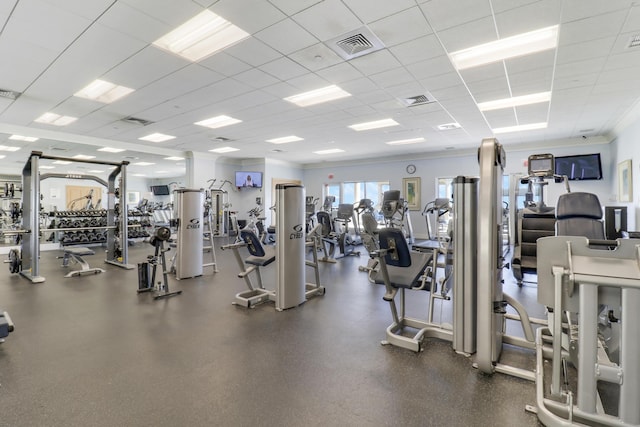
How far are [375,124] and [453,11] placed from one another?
406 centimetres

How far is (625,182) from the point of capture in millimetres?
6176

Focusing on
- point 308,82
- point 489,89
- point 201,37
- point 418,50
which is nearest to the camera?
point 201,37

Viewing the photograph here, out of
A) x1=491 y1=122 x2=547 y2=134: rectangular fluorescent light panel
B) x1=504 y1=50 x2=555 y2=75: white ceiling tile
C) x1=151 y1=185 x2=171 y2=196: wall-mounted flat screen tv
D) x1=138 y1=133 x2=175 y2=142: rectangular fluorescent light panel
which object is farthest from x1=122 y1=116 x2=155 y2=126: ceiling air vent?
x1=151 y1=185 x2=171 y2=196: wall-mounted flat screen tv

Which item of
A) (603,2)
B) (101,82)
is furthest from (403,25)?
(101,82)

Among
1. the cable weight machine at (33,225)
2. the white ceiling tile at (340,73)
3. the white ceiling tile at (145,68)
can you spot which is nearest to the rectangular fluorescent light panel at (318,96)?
the white ceiling tile at (340,73)

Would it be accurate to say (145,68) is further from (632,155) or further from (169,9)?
(632,155)

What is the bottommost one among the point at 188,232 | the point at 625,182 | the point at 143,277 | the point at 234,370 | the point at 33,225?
the point at 234,370

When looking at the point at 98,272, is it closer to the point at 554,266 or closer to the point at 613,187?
the point at 554,266

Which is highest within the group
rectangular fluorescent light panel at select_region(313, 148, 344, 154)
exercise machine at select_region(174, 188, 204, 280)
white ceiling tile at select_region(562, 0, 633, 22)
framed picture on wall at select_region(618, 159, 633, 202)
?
rectangular fluorescent light panel at select_region(313, 148, 344, 154)

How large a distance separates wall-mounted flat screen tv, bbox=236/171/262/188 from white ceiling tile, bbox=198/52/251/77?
24.1 feet

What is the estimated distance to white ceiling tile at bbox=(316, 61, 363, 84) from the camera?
393cm

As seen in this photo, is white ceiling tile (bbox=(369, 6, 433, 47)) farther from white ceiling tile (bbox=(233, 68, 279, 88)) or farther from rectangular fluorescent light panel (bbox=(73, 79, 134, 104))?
rectangular fluorescent light panel (bbox=(73, 79, 134, 104))

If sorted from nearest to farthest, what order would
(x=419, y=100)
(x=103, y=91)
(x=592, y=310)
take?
(x=592, y=310) < (x=103, y=91) < (x=419, y=100)

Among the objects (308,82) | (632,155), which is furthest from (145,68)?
(632,155)
